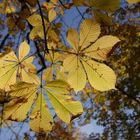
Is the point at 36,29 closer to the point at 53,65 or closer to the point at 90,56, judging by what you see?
the point at 53,65

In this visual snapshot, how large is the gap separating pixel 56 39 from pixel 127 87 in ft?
29.9

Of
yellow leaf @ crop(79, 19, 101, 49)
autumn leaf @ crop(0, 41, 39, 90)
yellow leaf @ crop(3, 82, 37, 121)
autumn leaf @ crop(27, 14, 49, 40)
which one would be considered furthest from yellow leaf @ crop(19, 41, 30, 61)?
autumn leaf @ crop(27, 14, 49, 40)

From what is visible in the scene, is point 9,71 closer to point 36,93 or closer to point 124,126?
point 36,93

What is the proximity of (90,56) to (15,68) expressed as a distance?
1.04 feet

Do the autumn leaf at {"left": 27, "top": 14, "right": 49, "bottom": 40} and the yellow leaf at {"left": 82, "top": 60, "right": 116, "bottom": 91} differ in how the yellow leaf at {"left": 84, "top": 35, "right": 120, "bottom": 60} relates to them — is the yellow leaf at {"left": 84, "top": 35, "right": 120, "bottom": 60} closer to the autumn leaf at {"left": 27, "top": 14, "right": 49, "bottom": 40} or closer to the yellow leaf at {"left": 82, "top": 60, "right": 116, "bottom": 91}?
the yellow leaf at {"left": 82, "top": 60, "right": 116, "bottom": 91}

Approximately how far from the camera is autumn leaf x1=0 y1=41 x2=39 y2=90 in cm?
128

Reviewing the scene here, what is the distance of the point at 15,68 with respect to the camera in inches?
51.2

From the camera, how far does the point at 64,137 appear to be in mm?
7141

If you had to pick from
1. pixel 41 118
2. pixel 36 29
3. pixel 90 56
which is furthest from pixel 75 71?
pixel 36 29

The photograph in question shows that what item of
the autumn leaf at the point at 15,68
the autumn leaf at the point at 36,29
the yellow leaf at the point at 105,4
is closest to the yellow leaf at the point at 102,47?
the yellow leaf at the point at 105,4

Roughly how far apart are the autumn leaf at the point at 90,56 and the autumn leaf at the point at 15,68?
183mm

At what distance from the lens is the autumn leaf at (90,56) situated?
4.04ft

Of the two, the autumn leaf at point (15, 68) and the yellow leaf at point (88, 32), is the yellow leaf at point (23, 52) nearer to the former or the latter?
the autumn leaf at point (15, 68)

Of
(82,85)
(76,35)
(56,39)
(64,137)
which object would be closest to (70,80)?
(82,85)
